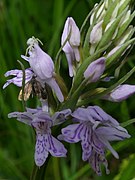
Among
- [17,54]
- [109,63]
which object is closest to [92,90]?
[109,63]

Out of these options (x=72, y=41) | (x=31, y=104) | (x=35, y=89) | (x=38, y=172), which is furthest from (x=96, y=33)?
(x=31, y=104)

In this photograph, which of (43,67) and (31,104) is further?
(31,104)

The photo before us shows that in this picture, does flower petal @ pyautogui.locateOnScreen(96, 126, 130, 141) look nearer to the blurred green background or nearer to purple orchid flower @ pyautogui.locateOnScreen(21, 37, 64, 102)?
purple orchid flower @ pyautogui.locateOnScreen(21, 37, 64, 102)

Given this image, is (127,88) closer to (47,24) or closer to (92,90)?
(92,90)

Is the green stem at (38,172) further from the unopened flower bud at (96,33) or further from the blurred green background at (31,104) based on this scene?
the blurred green background at (31,104)

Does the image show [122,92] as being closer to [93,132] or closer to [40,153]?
[93,132]

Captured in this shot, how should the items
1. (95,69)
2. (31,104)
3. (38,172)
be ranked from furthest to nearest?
(31,104) → (38,172) → (95,69)
